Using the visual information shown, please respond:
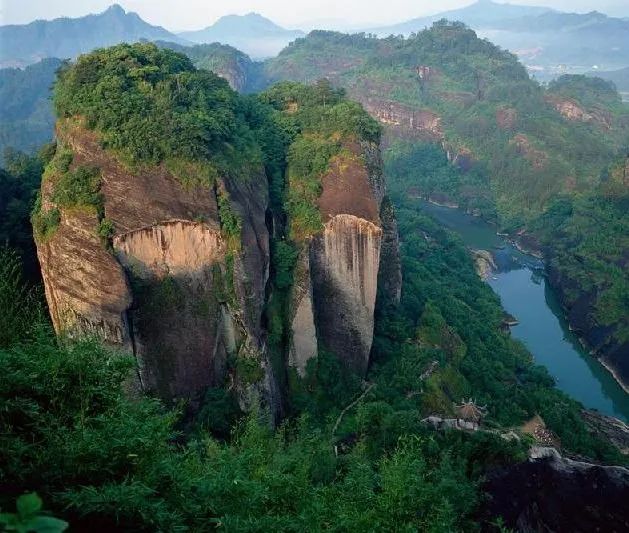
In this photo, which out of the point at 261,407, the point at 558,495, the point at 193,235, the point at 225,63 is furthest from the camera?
the point at 225,63

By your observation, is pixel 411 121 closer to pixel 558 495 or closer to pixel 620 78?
pixel 558 495

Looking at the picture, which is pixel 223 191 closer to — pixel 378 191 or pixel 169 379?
pixel 169 379

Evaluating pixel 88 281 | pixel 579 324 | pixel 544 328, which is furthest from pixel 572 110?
pixel 88 281

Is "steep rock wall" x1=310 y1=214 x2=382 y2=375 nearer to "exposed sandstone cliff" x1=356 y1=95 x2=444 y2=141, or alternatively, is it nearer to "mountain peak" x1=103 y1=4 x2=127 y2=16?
"exposed sandstone cliff" x1=356 y1=95 x2=444 y2=141

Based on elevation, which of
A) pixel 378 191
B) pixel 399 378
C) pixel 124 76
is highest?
pixel 124 76

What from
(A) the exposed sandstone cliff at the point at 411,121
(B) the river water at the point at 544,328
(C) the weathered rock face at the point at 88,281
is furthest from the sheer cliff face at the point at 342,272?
(A) the exposed sandstone cliff at the point at 411,121

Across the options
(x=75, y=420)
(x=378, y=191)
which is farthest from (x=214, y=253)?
(x=75, y=420)
